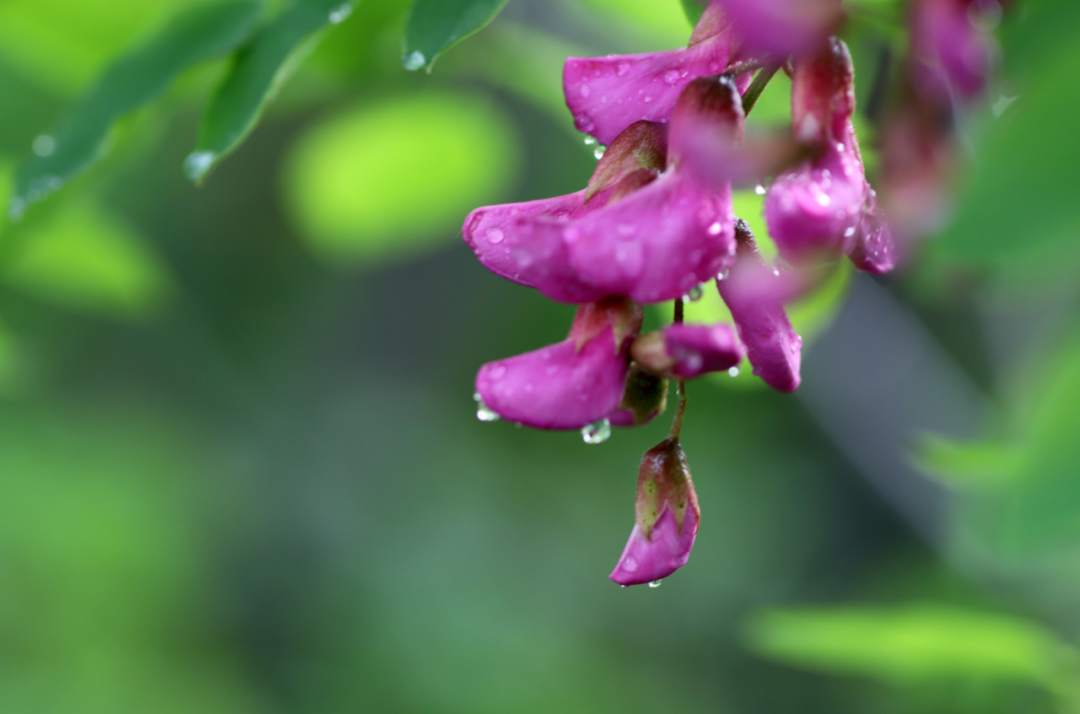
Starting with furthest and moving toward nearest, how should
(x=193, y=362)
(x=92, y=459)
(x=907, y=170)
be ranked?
(x=193, y=362), (x=92, y=459), (x=907, y=170)

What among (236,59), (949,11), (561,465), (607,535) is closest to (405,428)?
(561,465)

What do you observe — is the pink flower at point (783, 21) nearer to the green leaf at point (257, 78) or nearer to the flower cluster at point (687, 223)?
the flower cluster at point (687, 223)

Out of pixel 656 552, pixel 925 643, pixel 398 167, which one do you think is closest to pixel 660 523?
pixel 656 552

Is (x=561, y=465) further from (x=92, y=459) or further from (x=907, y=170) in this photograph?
(x=907, y=170)

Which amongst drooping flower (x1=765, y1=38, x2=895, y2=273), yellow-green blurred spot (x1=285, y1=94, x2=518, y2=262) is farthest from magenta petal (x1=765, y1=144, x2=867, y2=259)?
yellow-green blurred spot (x1=285, y1=94, x2=518, y2=262)

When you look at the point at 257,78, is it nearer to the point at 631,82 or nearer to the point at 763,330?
the point at 631,82

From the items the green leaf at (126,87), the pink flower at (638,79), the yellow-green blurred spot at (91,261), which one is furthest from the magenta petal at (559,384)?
the yellow-green blurred spot at (91,261)
